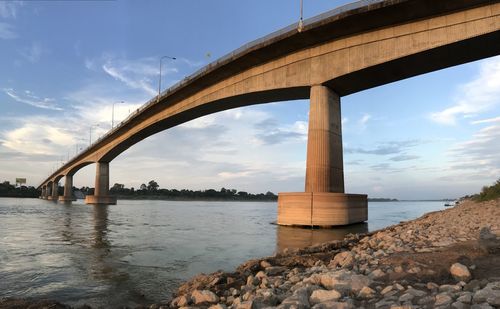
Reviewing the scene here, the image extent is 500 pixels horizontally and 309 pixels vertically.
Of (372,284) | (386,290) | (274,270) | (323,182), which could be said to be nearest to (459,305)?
(386,290)

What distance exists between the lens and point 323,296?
5.34 meters

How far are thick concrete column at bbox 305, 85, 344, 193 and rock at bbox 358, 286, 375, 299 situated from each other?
78.0 feet

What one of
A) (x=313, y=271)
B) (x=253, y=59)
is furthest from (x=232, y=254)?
(x=253, y=59)

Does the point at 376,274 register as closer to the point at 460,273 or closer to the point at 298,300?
the point at 460,273

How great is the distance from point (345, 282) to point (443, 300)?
1.49m

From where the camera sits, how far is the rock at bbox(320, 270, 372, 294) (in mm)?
5668

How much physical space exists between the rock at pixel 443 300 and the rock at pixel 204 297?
3.32 meters

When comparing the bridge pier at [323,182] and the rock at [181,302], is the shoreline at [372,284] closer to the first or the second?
the rock at [181,302]

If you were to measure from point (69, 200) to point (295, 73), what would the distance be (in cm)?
10854

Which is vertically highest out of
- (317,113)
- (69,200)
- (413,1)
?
(413,1)

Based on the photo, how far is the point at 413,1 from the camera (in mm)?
24250

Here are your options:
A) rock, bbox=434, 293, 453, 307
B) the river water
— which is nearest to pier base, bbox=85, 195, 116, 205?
the river water

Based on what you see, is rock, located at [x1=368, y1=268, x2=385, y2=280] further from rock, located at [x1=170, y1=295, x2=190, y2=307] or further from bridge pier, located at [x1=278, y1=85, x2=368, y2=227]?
bridge pier, located at [x1=278, y1=85, x2=368, y2=227]

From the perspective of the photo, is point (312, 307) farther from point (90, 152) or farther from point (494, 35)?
point (90, 152)
